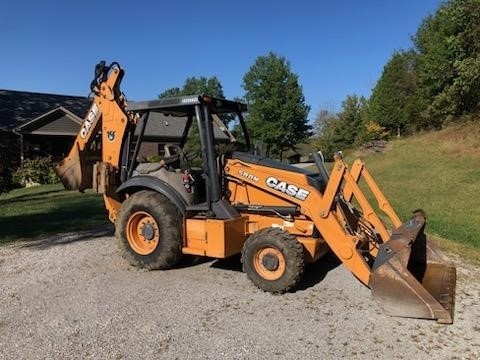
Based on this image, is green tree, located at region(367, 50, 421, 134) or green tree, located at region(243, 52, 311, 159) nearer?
green tree, located at region(367, 50, 421, 134)

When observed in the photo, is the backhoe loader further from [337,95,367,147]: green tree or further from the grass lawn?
[337,95,367,147]: green tree

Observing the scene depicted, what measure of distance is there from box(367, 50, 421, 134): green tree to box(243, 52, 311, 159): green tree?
10097 millimetres

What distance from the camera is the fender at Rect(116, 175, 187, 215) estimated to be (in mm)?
6961

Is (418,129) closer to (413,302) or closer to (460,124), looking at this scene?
(460,124)

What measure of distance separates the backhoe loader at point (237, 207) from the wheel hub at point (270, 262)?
0.01m

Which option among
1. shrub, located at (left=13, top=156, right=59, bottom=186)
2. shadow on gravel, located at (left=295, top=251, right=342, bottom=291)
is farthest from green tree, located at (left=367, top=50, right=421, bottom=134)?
shadow on gravel, located at (left=295, top=251, right=342, bottom=291)

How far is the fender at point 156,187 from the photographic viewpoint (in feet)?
22.8

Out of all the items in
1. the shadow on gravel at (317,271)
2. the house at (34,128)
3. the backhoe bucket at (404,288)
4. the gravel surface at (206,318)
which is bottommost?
the gravel surface at (206,318)

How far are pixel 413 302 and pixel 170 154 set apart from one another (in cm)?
406

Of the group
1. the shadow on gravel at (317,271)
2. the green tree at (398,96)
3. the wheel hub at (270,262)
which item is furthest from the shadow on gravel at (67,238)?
the green tree at (398,96)

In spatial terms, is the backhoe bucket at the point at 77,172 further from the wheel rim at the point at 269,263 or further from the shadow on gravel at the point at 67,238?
the wheel rim at the point at 269,263

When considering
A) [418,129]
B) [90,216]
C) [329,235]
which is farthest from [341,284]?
[418,129]

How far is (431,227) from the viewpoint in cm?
1125

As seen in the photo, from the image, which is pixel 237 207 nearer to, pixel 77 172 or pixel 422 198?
pixel 77 172
